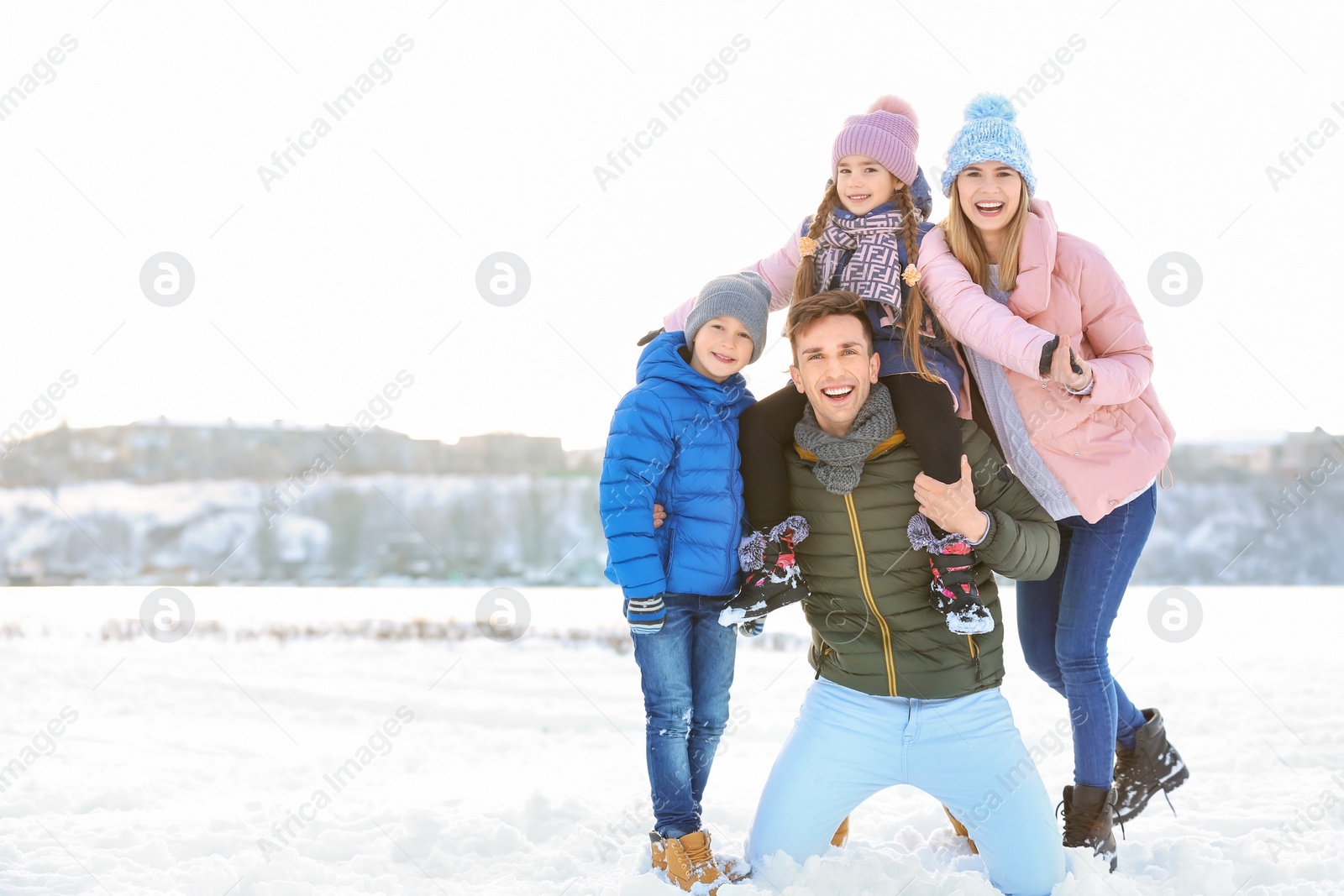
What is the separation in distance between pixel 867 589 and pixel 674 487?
0.64 m

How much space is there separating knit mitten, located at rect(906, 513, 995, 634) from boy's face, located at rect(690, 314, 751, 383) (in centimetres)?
74

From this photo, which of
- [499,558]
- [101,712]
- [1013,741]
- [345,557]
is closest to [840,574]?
[1013,741]

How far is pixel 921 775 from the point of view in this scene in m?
2.53

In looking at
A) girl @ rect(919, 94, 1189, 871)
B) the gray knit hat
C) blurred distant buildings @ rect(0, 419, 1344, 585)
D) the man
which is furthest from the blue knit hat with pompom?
blurred distant buildings @ rect(0, 419, 1344, 585)

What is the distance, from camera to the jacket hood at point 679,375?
2.75 metres

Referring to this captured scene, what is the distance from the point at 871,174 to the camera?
2.96 metres

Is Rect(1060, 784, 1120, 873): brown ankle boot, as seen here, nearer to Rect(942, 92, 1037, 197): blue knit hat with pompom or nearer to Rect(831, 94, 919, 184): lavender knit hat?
Rect(942, 92, 1037, 197): blue knit hat with pompom

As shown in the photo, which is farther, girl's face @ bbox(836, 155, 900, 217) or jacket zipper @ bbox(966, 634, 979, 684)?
girl's face @ bbox(836, 155, 900, 217)

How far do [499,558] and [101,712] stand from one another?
1498cm

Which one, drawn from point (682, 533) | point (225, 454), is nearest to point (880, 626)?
point (682, 533)

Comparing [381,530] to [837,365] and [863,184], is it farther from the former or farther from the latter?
[837,365]

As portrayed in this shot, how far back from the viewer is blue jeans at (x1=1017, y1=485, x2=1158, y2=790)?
2.83m

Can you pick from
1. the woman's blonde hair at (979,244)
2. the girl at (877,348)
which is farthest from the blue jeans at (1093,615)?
the woman's blonde hair at (979,244)

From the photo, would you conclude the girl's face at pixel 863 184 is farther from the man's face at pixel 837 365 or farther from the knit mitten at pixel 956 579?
the knit mitten at pixel 956 579
